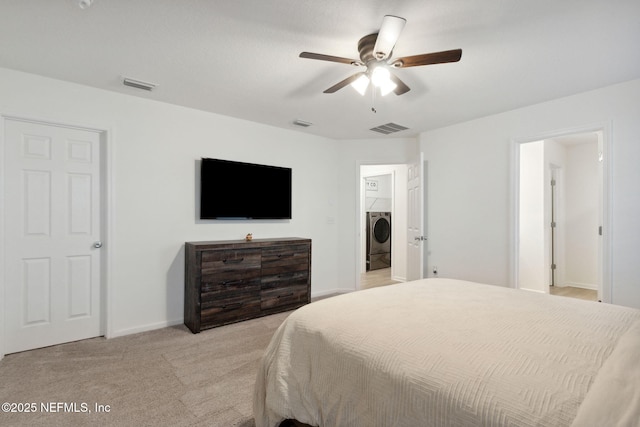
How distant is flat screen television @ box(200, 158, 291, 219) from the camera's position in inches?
137

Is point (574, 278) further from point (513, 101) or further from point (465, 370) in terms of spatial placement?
point (465, 370)

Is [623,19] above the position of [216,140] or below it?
above

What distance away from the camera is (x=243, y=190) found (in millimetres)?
3762

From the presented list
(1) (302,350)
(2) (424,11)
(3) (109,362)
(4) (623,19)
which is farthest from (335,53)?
(3) (109,362)

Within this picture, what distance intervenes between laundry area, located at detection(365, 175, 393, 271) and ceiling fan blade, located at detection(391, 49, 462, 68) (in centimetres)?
465

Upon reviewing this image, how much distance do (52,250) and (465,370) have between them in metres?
3.42

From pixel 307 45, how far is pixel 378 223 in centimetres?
491

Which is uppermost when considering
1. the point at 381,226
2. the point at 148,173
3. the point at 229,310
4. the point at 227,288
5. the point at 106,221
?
the point at 148,173

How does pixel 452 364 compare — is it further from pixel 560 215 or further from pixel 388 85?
pixel 560 215

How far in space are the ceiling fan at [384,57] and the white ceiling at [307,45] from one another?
0.12 meters

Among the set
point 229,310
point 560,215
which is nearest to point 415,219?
point 229,310

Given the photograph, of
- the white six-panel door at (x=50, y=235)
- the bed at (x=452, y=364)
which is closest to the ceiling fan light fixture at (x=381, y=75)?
the bed at (x=452, y=364)

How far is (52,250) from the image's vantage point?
276 centimetres

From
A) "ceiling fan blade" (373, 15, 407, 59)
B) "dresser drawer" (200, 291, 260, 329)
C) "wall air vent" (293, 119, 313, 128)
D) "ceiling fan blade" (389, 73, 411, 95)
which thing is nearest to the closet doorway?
"wall air vent" (293, 119, 313, 128)
